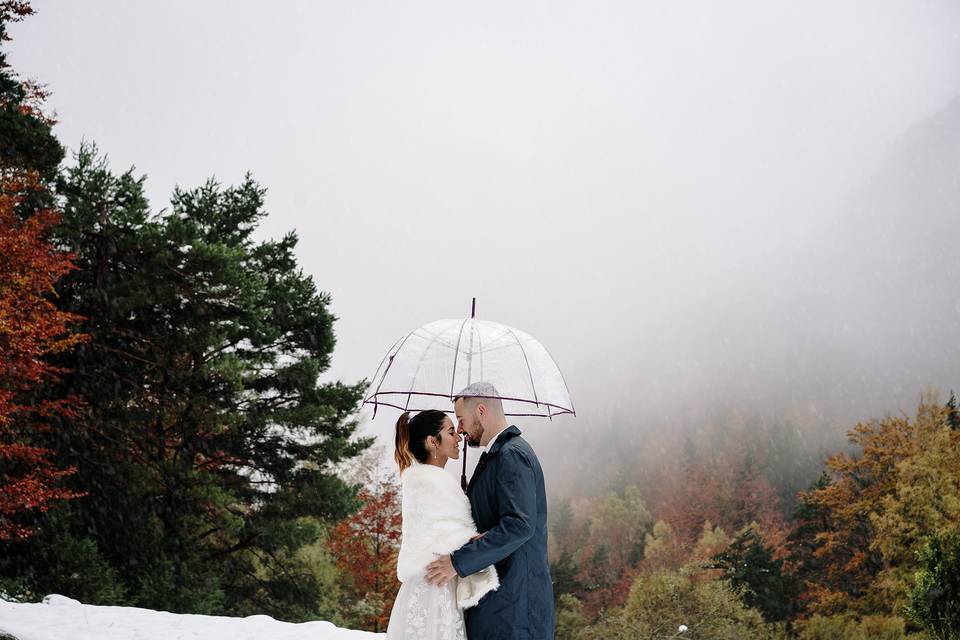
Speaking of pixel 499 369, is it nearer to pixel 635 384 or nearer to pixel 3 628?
pixel 3 628

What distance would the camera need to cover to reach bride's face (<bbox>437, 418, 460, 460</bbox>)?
10.6 feet

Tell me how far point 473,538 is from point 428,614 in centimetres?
38

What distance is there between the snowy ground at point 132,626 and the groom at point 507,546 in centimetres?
553

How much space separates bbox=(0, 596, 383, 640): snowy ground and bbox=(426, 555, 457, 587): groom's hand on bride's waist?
18.1 feet

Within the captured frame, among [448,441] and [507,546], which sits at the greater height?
[448,441]

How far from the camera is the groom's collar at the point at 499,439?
3133mm

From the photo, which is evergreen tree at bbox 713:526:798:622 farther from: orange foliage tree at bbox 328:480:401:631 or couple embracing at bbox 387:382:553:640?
couple embracing at bbox 387:382:553:640

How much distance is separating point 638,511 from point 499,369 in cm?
6654

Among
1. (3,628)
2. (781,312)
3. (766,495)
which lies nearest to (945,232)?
(781,312)

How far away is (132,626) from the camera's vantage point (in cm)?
836

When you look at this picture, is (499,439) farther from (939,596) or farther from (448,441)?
(939,596)

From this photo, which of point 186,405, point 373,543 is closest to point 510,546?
point 186,405

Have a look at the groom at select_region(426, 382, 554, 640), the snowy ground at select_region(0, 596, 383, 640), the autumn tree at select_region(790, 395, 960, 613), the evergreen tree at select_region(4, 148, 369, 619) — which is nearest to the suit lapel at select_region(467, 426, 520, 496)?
the groom at select_region(426, 382, 554, 640)

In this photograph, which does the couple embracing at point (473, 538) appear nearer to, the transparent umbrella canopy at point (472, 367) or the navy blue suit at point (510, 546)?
the navy blue suit at point (510, 546)
